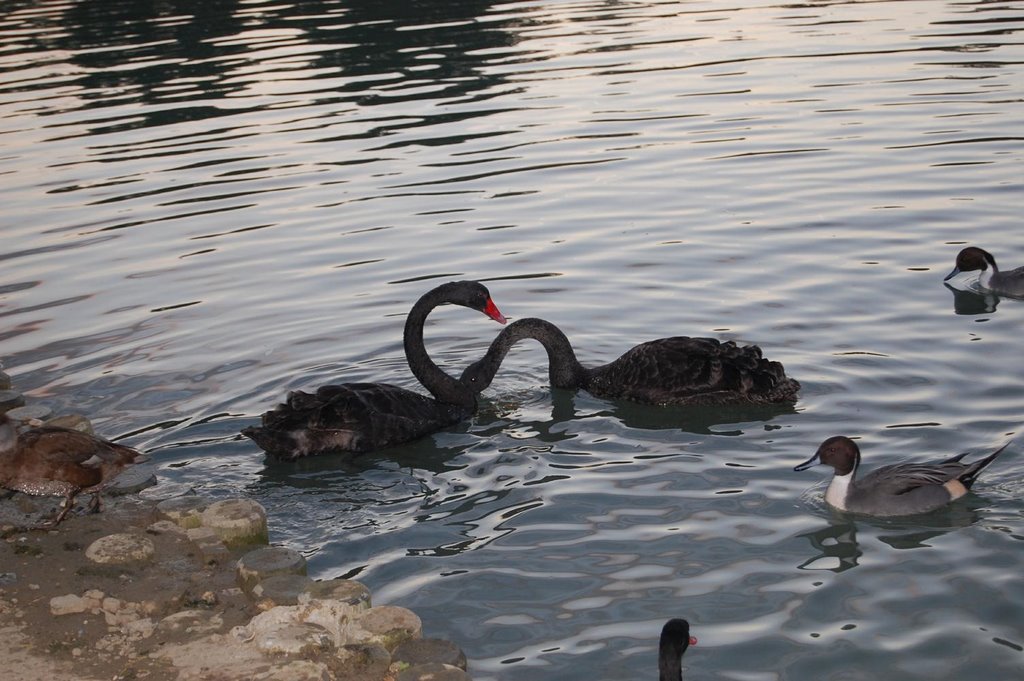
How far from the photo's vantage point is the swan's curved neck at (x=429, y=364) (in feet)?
31.3

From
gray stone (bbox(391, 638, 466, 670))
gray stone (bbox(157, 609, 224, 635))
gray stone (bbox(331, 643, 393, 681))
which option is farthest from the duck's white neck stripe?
gray stone (bbox(157, 609, 224, 635))

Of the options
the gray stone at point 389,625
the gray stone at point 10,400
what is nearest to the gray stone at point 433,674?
the gray stone at point 389,625

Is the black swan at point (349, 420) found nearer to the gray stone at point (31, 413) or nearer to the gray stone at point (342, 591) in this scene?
the gray stone at point (31, 413)

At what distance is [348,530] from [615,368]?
10.1ft

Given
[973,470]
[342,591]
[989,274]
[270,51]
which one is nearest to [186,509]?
[342,591]

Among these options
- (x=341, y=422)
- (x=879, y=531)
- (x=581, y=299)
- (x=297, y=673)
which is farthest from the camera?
(x=581, y=299)

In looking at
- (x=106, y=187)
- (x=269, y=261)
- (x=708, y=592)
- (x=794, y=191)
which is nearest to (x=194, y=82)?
(x=106, y=187)

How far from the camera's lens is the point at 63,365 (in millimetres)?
10812

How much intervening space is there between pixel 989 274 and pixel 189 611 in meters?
7.96

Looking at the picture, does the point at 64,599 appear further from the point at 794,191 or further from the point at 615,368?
the point at 794,191

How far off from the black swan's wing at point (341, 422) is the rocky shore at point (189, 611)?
49.1 inches

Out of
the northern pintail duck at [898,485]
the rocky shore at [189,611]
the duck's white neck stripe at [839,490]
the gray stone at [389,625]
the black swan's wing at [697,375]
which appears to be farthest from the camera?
the black swan's wing at [697,375]

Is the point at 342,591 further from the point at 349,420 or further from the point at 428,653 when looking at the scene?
the point at 349,420

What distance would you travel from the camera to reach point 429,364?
976 centimetres
